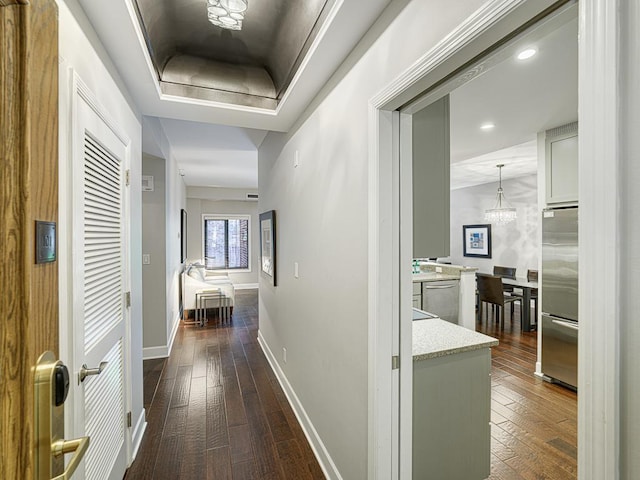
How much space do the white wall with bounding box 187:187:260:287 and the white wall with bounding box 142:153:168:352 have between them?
14.2 feet

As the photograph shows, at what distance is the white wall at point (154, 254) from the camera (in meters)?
3.77

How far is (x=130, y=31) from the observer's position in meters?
1.44

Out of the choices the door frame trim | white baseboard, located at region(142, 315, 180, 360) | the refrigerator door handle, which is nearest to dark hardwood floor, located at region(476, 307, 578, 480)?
the refrigerator door handle

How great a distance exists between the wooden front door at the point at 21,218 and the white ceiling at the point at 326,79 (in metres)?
0.95

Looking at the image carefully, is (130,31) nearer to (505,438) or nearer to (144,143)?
(144,143)

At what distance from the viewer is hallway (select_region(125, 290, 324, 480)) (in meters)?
1.95

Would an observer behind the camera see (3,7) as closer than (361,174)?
Yes

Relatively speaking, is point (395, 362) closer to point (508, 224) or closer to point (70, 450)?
point (70, 450)

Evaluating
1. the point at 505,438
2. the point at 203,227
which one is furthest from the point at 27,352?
the point at 203,227

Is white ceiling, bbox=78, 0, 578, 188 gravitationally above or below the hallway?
above

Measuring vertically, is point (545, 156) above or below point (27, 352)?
above

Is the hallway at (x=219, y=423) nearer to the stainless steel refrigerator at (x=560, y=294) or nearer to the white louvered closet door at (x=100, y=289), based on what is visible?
the white louvered closet door at (x=100, y=289)

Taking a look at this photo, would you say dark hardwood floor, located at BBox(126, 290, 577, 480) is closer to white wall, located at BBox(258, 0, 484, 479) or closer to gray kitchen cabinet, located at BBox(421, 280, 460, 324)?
white wall, located at BBox(258, 0, 484, 479)

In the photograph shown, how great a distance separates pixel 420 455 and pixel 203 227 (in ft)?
25.8
